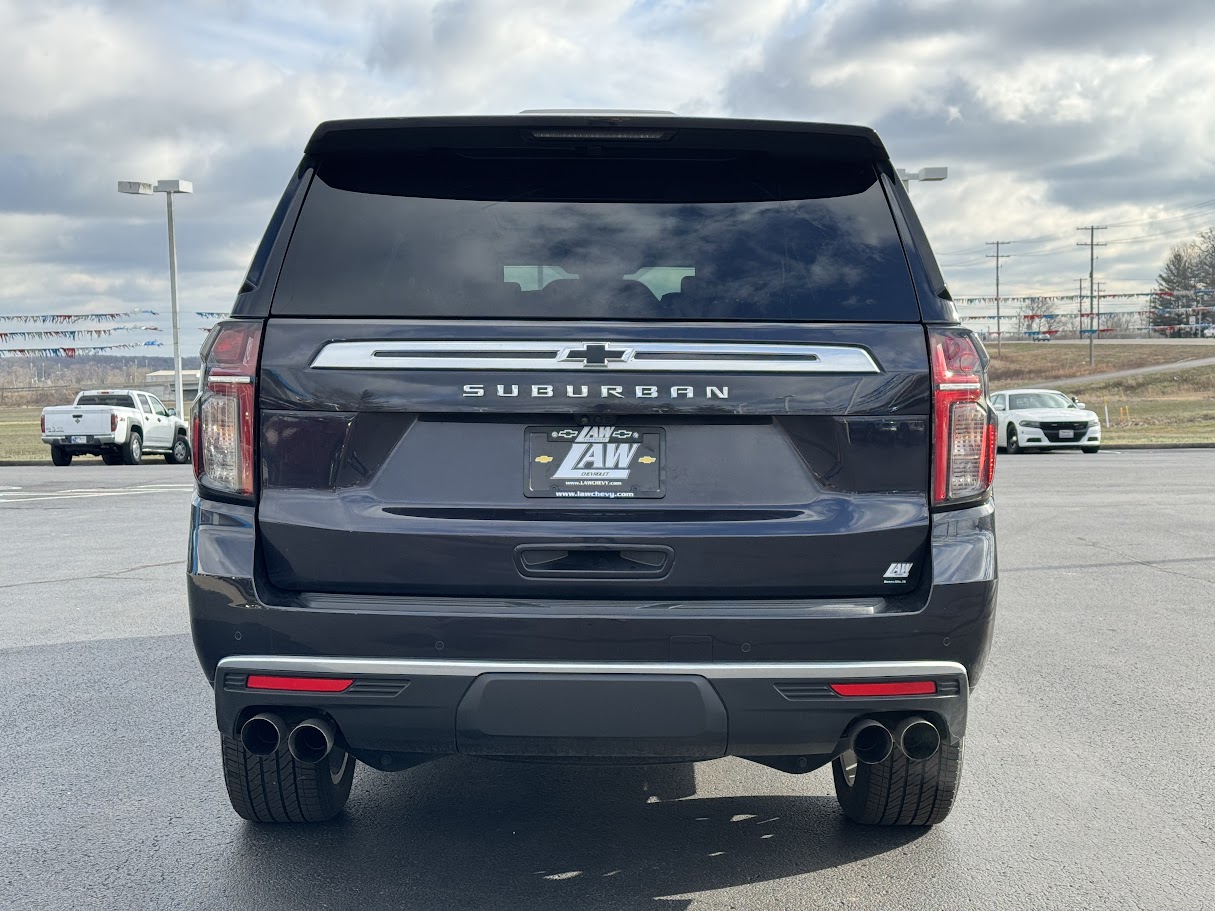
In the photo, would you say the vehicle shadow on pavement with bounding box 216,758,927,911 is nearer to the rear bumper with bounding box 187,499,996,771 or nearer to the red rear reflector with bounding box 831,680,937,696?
the rear bumper with bounding box 187,499,996,771

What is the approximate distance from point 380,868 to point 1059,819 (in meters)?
2.21

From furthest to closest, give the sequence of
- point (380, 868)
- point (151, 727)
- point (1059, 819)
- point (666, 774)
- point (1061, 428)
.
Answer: point (1061, 428), point (151, 727), point (666, 774), point (1059, 819), point (380, 868)

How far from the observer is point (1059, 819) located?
4250 mm

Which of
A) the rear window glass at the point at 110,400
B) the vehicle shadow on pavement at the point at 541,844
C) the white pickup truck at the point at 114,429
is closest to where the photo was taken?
the vehicle shadow on pavement at the point at 541,844

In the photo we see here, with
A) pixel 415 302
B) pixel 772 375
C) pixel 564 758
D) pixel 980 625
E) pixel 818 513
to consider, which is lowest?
pixel 564 758

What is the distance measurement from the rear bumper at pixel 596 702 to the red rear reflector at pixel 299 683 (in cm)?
1

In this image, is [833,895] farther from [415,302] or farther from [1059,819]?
[415,302]

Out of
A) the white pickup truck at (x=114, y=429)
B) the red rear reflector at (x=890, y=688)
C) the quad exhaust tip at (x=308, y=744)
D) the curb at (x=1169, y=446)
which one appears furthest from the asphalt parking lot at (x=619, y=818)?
the curb at (x=1169, y=446)

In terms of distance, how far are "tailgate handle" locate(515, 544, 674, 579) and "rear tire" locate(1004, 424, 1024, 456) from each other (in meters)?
28.2

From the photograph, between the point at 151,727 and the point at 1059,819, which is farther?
the point at 151,727

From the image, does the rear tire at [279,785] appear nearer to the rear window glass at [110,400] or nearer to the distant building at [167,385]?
the rear window glass at [110,400]

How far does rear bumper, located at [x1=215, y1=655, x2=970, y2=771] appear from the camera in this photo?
125 inches

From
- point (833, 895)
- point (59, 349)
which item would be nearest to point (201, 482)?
point (833, 895)

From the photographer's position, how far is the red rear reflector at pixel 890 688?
10.6 feet
